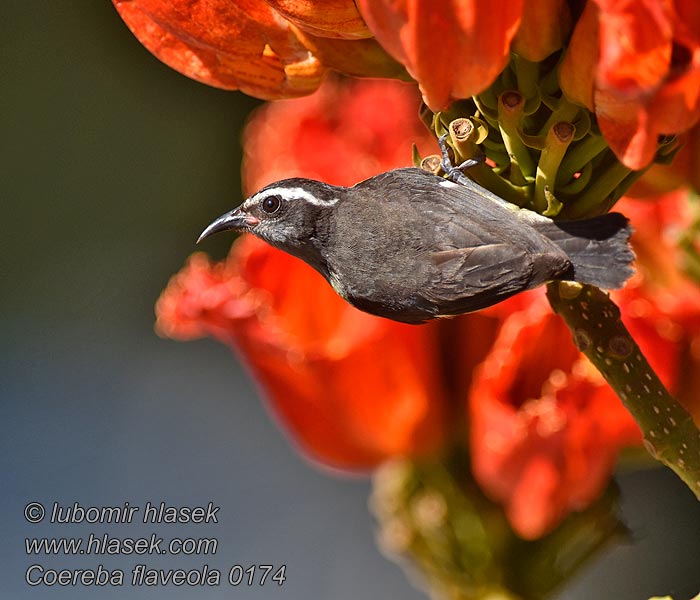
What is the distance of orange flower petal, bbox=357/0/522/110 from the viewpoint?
69 centimetres

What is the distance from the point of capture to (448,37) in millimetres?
708

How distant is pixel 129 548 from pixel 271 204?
52 cm

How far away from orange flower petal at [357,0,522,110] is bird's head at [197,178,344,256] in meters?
0.27

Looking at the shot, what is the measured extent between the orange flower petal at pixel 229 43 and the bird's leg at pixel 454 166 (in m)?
0.10

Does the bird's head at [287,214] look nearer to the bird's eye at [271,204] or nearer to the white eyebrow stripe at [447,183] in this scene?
the bird's eye at [271,204]

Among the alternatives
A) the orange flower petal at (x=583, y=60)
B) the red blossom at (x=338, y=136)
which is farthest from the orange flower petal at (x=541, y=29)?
the red blossom at (x=338, y=136)

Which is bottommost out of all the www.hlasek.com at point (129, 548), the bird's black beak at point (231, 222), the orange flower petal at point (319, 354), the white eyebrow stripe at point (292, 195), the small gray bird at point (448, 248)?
the www.hlasek.com at point (129, 548)

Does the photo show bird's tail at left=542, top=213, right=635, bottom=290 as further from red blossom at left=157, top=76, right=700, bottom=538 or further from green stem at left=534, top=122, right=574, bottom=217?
red blossom at left=157, top=76, right=700, bottom=538

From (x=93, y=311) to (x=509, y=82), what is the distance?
2205 millimetres

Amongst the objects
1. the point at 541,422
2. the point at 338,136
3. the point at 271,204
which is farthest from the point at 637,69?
the point at 338,136

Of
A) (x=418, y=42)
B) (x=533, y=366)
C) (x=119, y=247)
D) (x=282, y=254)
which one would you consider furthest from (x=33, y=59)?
(x=418, y=42)

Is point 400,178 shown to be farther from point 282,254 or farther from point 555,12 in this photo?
point 282,254

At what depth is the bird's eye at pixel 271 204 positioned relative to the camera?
3.26ft

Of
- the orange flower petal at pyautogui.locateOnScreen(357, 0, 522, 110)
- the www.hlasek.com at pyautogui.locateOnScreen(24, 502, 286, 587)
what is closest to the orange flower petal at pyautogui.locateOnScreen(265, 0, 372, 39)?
the orange flower petal at pyautogui.locateOnScreen(357, 0, 522, 110)
